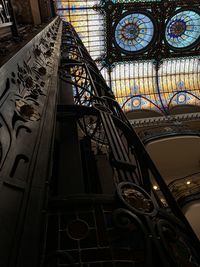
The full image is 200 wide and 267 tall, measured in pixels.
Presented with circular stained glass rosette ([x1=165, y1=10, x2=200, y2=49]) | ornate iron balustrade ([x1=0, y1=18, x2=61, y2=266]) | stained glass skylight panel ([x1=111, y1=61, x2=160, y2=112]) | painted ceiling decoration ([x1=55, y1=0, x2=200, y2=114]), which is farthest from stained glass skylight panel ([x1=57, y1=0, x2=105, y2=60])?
ornate iron balustrade ([x1=0, y1=18, x2=61, y2=266])

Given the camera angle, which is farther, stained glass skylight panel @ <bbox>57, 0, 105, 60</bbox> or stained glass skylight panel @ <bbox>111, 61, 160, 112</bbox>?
stained glass skylight panel @ <bbox>111, 61, 160, 112</bbox>

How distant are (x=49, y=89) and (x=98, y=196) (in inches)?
53.3

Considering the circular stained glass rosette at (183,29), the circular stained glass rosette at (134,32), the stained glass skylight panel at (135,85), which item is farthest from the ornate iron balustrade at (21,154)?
the circular stained glass rosette at (183,29)

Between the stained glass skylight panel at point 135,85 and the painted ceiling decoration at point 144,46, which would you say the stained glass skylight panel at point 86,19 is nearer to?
the painted ceiling decoration at point 144,46

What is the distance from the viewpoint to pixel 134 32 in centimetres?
1403

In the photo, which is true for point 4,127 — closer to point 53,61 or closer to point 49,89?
point 49,89

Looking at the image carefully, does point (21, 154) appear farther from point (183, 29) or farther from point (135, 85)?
point (183, 29)

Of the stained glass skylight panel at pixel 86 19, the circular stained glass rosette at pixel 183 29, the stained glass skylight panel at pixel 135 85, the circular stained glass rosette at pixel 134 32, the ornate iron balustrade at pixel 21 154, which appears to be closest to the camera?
the ornate iron balustrade at pixel 21 154

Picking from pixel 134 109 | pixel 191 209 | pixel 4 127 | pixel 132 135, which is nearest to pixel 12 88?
pixel 4 127

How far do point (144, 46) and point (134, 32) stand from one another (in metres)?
1.21

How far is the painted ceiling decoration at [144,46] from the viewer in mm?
13531

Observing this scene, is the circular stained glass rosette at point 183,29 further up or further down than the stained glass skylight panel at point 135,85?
further up

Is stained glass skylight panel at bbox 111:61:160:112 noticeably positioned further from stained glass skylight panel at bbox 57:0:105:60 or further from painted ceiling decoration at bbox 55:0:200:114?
stained glass skylight panel at bbox 57:0:105:60

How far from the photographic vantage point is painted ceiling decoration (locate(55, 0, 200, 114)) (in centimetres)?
1353
